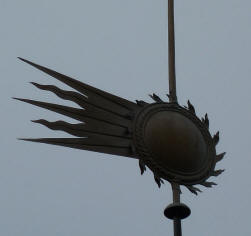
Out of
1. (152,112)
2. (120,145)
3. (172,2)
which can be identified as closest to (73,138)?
(120,145)

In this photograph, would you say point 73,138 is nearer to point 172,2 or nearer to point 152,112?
point 152,112

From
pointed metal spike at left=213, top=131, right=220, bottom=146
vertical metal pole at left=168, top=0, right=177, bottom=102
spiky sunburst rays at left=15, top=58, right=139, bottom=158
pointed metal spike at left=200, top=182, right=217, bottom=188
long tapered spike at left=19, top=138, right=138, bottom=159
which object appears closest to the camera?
long tapered spike at left=19, top=138, right=138, bottom=159

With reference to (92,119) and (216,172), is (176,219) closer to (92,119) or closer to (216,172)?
(216,172)

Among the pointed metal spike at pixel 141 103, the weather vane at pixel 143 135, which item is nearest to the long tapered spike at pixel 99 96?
the weather vane at pixel 143 135

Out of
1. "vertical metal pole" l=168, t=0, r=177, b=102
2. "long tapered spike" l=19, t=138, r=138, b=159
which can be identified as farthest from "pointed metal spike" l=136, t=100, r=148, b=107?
"long tapered spike" l=19, t=138, r=138, b=159

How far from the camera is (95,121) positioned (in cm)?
832

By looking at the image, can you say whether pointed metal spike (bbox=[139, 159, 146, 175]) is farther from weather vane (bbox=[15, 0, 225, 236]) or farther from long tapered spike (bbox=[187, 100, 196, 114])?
long tapered spike (bbox=[187, 100, 196, 114])

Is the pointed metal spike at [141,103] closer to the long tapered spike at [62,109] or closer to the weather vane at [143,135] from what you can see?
the weather vane at [143,135]

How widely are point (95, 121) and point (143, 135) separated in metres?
0.46

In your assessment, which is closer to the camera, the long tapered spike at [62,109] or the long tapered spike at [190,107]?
the long tapered spike at [62,109]

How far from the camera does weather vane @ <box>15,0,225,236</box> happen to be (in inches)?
322

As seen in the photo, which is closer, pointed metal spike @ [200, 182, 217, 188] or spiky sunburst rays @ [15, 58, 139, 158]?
spiky sunburst rays @ [15, 58, 139, 158]

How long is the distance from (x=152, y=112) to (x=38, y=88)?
1.13 metres

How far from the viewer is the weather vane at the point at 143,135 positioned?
8180 millimetres
